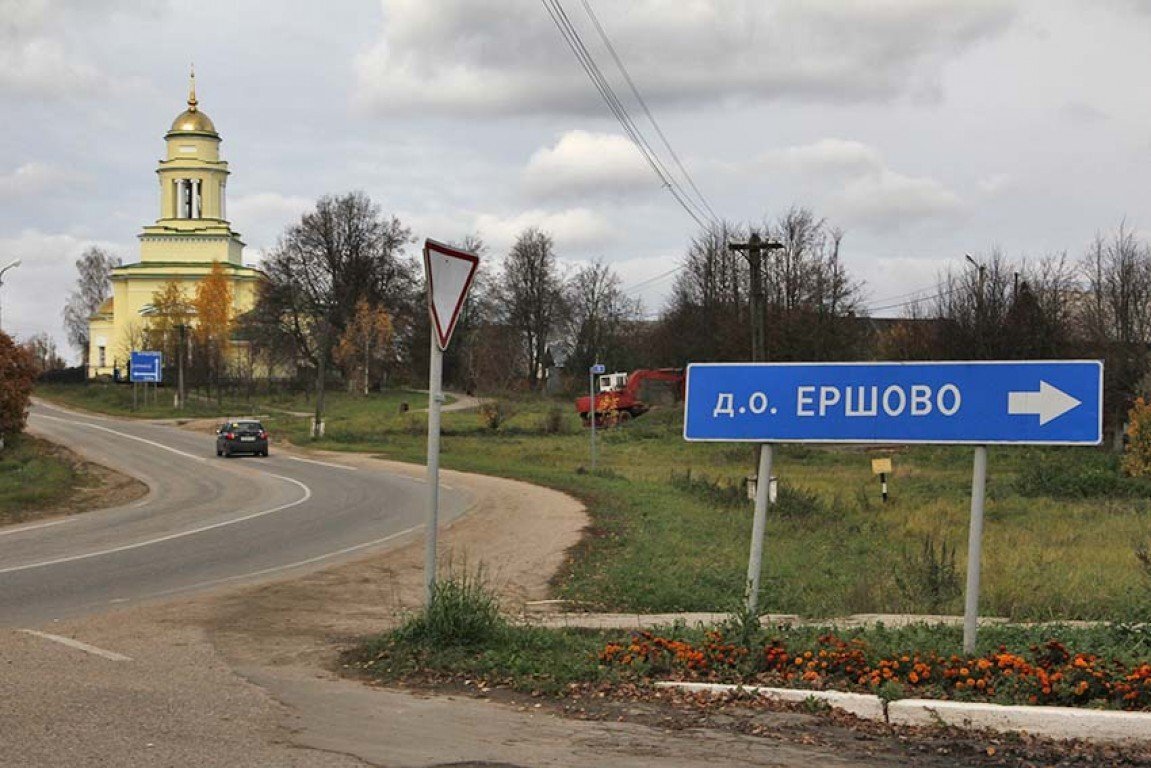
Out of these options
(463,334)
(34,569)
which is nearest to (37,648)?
(34,569)

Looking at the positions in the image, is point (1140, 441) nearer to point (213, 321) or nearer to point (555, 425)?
point (555, 425)

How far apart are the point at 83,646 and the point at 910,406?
6438 mm

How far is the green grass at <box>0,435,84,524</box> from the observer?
2577 cm

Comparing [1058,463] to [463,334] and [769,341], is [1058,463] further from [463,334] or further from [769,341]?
[463,334]

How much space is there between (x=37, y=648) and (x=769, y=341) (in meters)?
57.0

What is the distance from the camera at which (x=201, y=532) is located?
2142 cm

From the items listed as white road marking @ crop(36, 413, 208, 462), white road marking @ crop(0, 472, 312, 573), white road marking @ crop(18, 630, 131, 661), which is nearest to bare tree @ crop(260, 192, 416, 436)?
white road marking @ crop(36, 413, 208, 462)

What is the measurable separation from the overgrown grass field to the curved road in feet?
13.3

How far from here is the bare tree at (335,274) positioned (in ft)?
299

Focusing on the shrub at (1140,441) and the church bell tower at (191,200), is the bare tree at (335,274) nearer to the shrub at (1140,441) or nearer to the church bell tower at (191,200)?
the church bell tower at (191,200)

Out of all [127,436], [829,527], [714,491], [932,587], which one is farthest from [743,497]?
[127,436]

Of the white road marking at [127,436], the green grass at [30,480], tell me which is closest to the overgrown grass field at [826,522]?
the white road marking at [127,436]

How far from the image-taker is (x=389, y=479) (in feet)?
118

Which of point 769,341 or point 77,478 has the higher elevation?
point 769,341
